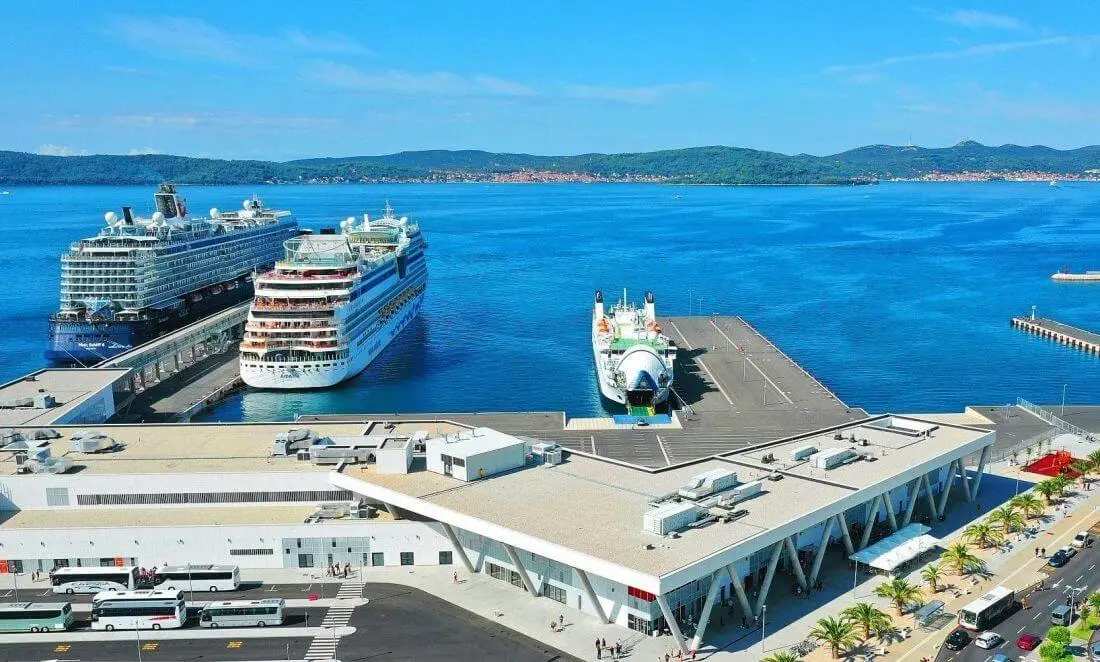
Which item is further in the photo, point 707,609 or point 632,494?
point 632,494

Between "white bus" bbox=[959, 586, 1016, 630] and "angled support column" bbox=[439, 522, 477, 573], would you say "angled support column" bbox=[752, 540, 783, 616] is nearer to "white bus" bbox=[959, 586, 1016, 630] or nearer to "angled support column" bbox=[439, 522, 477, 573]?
"white bus" bbox=[959, 586, 1016, 630]

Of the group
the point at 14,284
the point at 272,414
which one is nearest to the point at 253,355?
the point at 272,414

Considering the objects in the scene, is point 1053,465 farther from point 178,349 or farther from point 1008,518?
point 178,349

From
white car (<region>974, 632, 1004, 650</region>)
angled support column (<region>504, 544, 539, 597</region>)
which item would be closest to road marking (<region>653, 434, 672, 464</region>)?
angled support column (<region>504, 544, 539, 597</region>)

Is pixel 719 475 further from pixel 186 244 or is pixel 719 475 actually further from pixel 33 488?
pixel 186 244

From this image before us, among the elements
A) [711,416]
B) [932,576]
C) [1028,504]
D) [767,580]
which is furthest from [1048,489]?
[711,416]

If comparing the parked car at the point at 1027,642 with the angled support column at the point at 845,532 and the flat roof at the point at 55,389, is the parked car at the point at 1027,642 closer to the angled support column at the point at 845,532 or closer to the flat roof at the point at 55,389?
the angled support column at the point at 845,532

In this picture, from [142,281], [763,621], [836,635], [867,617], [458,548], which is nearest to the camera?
[836,635]
